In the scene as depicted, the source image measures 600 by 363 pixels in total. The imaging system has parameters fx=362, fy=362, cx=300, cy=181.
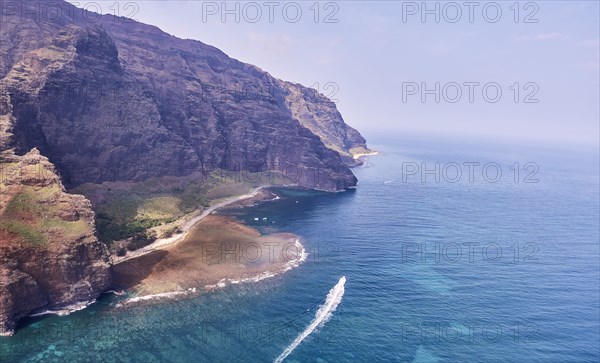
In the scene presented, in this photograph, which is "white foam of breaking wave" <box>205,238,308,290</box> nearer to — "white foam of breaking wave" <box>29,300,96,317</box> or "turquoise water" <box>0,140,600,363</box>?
"turquoise water" <box>0,140,600,363</box>

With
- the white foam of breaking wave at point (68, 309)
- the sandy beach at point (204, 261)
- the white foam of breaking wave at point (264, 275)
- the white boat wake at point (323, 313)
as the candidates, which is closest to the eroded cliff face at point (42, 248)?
the white foam of breaking wave at point (68, 309)

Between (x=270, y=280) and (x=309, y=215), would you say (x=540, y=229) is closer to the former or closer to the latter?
(x=309, y=215)

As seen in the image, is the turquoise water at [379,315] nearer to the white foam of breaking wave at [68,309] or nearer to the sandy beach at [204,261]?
the white foam of breaking wave at [68,309]

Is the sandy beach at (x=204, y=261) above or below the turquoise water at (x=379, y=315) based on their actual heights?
above

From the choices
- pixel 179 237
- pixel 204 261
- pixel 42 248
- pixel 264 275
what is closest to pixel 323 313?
pixel 264 275

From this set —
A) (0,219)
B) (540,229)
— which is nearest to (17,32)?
(0,219)
